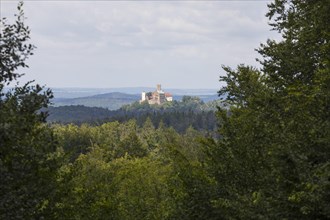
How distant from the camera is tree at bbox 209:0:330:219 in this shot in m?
11.0

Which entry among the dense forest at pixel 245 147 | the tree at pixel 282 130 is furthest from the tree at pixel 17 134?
the tree at pixel 282 130

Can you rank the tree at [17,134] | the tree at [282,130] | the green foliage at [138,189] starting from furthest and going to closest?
the green foliage at [138,189], the tree at [282,130], the tree at [17,134]

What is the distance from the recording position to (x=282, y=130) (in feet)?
38.8

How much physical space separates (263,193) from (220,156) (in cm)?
359

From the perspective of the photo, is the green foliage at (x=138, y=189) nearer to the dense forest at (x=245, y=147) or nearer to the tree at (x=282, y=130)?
the dense forest at (x=245, y=147)

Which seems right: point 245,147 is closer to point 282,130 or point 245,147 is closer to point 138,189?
point 282,130

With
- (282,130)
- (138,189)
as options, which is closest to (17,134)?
(282,130)

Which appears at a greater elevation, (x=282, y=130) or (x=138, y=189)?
(x=282, y=130)

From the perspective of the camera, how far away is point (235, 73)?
17.4 metres

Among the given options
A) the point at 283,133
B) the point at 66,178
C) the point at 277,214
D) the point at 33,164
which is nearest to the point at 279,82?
the point at 283,133

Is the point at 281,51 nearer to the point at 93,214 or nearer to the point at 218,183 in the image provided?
the point at 218,183

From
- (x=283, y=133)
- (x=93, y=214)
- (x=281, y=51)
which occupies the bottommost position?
(x=93, y=214)

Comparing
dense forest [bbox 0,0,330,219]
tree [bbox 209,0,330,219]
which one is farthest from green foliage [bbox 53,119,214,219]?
tree [bbox 209,0,330,219]

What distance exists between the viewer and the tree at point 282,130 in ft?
36.1
